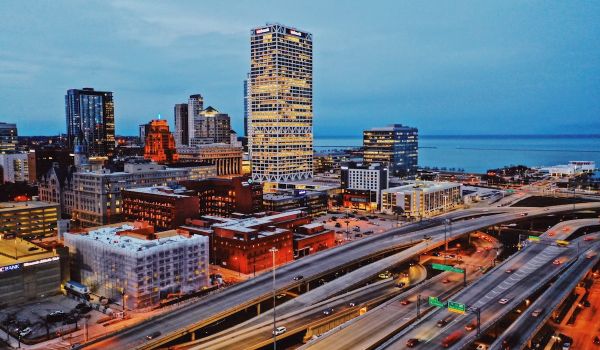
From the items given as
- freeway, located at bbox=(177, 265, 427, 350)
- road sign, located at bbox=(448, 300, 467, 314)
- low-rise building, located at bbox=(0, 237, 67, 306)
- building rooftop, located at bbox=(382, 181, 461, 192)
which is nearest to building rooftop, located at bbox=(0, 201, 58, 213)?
low-rise building, located at bbox=(0, 237, 67, 306)

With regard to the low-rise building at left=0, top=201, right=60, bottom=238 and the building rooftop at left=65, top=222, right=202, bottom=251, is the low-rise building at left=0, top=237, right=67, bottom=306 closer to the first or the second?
the building rooftop at left=65, top=222, right=202, bottom=251

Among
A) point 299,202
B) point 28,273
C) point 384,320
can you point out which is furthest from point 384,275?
point 28,273

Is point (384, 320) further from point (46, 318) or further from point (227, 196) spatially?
point (227, 196)

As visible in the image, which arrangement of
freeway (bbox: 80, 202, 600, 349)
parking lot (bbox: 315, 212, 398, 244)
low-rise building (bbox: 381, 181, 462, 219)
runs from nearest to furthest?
freeway (bbox: 80, 202, 600, 349), parking lot (bbox: 315, 212, 398, 244), low-rise building (bbox: 381, 181, 462, 219)

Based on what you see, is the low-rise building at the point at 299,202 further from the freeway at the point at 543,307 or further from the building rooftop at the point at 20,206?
the freeway at the point at 543,307

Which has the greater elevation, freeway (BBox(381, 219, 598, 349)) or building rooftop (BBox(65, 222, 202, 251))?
building rooftop (BBox(65, 222, 202, 251))

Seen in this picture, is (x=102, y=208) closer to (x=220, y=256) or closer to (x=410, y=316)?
(x=220, y=256)
